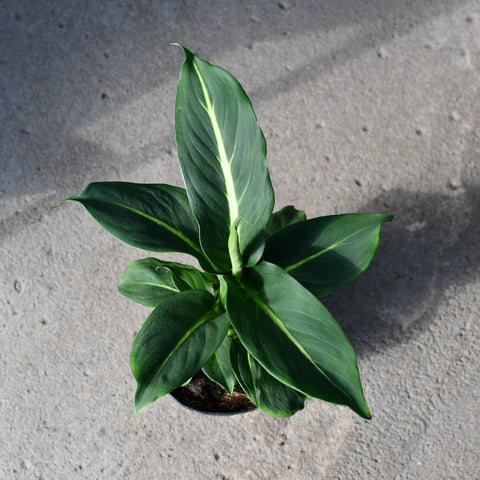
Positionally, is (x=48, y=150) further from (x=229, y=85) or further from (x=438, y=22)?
(x=438, y=22)

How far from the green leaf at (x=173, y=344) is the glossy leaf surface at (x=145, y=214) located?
10 cm

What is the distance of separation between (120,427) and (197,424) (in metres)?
0.21

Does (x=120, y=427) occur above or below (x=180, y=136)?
below

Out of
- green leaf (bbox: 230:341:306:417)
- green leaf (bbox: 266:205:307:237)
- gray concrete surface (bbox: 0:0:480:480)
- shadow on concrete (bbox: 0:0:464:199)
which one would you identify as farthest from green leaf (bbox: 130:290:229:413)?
shadow on concrete (bbox: 0:0:464:199)

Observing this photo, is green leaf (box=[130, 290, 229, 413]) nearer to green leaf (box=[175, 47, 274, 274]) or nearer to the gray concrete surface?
green leaf (box=[175, 47, 274, 274])

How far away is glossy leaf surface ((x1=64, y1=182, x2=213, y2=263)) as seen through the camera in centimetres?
84

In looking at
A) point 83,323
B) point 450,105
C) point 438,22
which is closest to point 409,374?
point 450,105

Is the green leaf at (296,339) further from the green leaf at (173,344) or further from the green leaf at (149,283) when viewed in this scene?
the green leaf at (149,283)

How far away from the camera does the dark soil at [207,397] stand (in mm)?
1152

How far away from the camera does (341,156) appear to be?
1.46 m

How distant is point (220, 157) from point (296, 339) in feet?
1.08

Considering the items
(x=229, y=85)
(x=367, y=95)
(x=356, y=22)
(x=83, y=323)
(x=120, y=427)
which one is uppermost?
(x=229, y=85)

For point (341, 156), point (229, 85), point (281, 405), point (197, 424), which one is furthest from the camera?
point (341, 156)

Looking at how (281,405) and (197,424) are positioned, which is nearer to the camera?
(281,405)
